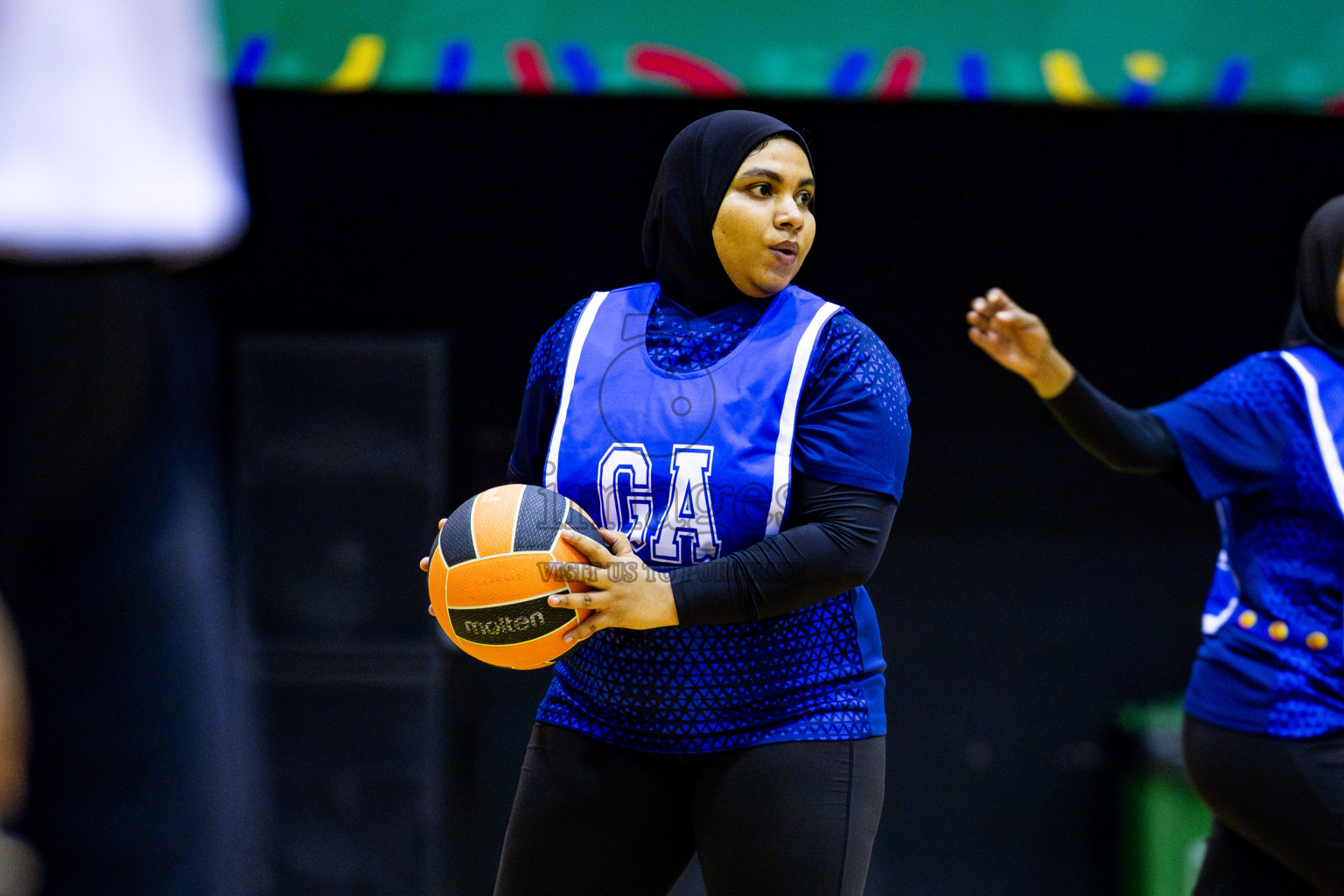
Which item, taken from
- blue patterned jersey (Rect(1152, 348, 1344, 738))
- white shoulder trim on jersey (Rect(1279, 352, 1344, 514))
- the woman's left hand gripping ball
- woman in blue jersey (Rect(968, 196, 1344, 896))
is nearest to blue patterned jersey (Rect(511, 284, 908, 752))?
the woman's left hand gripping ball

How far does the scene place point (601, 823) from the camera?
223 centimetres

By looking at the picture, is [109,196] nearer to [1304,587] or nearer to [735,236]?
[735,236]

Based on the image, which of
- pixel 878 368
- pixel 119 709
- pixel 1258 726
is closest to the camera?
pixel 119 709

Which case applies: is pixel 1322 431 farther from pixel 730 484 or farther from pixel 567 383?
pixel 567 383

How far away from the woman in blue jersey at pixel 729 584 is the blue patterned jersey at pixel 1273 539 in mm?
917

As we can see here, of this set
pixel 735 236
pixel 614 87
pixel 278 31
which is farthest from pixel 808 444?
pixel 278 31

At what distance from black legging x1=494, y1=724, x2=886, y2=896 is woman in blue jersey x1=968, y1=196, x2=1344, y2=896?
0.93m

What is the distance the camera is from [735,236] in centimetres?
233

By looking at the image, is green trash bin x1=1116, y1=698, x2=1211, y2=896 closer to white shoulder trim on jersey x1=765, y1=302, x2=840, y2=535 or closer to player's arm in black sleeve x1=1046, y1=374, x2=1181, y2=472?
player's arm in black sleeve x1=1046, y1=374, x2=1181, y2=472

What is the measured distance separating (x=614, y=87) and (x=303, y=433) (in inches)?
68.7

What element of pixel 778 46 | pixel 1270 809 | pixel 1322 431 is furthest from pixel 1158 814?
pixel 778 46

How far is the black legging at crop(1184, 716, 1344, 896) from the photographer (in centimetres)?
260

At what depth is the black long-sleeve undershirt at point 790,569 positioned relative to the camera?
2.09m

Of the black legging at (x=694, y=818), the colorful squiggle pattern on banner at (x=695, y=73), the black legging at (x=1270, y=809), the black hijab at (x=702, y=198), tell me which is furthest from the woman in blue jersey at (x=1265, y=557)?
the colorful squiggle pattern on banner at (x=695, y=73)
